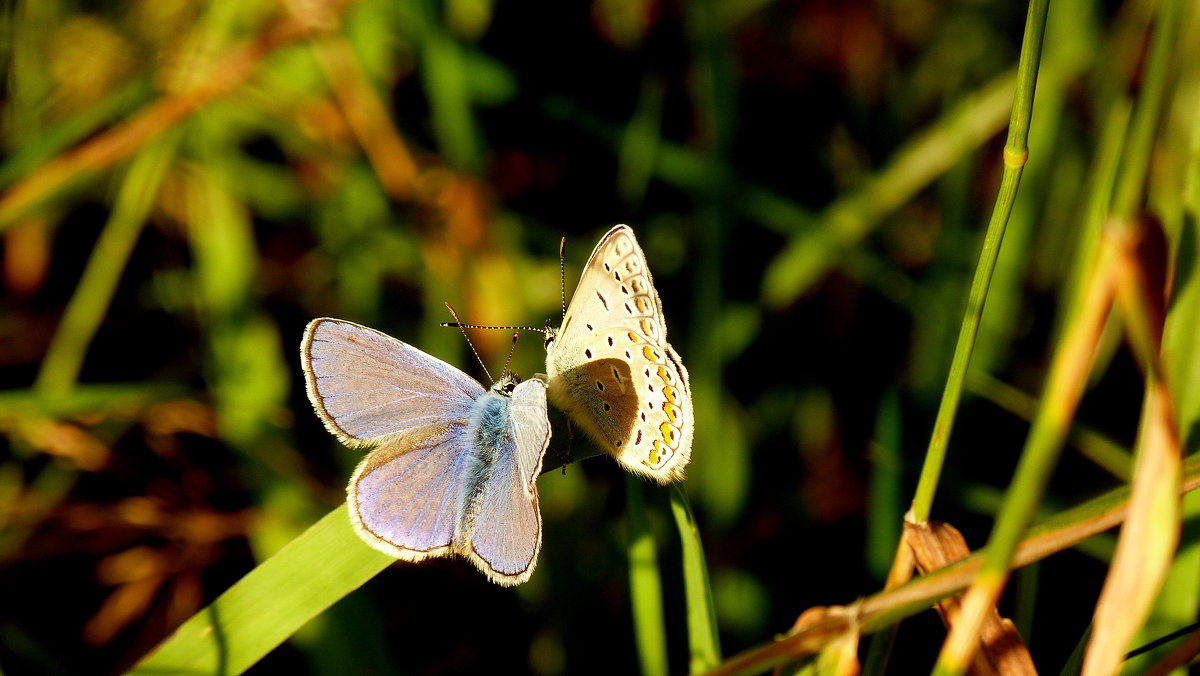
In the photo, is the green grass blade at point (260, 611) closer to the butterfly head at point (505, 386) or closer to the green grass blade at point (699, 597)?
the green grass blade at point (699, 597)

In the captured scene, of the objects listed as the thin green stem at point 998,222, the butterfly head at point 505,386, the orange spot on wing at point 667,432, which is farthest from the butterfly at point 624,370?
the thin green stem at point 998,222

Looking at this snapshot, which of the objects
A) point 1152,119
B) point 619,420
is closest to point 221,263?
point 619,420

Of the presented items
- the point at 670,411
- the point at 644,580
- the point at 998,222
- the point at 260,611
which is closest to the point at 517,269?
the point at 670,411

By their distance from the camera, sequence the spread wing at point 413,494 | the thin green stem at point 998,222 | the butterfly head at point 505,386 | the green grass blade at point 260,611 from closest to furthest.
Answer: the thin green stem at point 998,222 → the green grass blade at point 260,611 → the spread wing at point 413,494 → the butterfly head at point 505,386

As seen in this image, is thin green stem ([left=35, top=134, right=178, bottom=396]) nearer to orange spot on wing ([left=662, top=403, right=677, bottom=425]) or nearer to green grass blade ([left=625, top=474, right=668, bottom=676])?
orange spot on wing ([left=662, top=403, right=677, bottom=425])

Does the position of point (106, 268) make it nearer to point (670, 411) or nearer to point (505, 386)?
point (505, 386)
